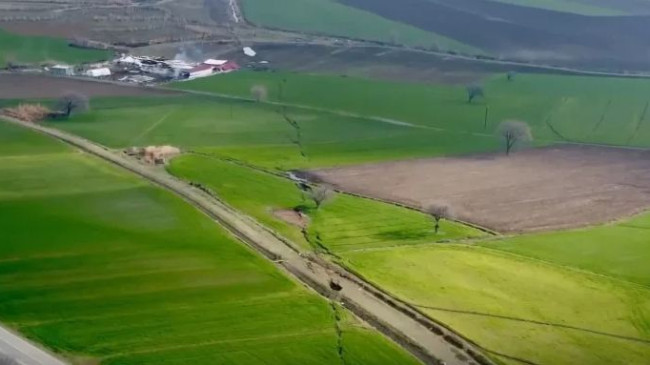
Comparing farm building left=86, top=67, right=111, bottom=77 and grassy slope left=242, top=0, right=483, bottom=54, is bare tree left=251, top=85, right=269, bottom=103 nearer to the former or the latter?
farm building left=86, top=67, right=111, bottom=77

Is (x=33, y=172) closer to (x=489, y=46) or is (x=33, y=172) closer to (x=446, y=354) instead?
(x=446, y=354)

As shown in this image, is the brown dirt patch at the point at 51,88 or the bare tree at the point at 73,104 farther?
the brown dirt patch at the point at 51,88

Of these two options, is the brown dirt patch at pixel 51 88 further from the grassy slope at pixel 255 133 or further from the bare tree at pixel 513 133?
the bare tree at pixel 513 133

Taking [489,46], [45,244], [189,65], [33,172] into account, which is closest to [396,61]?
[489,46]

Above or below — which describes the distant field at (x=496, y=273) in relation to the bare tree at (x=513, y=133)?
below

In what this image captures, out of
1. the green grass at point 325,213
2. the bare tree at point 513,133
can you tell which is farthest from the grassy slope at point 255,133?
the green grass at point 325,213

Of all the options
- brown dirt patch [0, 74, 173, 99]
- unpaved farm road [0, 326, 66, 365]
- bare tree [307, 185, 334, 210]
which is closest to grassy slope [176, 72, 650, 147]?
brown dirt patch [0, 74, 173, 99]

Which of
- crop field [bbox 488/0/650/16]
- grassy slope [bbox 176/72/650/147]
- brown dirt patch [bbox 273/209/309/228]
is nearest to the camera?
brown dirt patch [bbox 273/209/309/228]

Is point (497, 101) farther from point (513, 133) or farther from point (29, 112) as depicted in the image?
point (29, 112)
